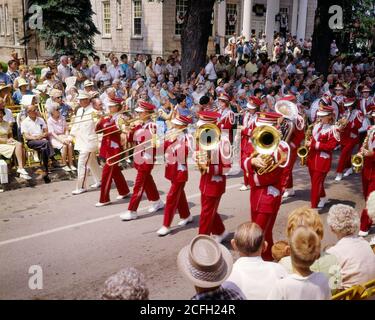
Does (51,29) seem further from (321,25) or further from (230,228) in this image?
(230,228)

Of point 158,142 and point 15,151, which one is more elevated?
point 158,142

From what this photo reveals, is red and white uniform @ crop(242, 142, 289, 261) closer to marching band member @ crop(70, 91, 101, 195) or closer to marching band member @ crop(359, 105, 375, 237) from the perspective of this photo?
marching band member @ crop(359, 105, 375, 237)

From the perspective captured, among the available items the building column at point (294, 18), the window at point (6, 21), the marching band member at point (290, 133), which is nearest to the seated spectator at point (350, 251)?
the marching band member at point (290, 133)

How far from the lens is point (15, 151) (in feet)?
33.4

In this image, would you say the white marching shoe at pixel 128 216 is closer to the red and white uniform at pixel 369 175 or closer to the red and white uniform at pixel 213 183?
the red and white uniform at pixel 213 183

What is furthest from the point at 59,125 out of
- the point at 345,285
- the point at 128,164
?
the point at 345,285

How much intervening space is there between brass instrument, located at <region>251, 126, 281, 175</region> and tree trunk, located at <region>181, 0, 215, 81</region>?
1058 centimetres

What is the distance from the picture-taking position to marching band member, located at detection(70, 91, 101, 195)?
936 cm

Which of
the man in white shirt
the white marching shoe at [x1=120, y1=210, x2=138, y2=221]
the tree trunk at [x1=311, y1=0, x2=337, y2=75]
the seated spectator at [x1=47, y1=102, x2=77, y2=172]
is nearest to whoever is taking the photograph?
the white marching shoe at [x1=120, y1=210, x2=138, y2=221]

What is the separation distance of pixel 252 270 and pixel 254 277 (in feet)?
0.19

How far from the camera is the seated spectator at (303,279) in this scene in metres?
3.36

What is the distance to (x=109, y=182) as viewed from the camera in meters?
8.67

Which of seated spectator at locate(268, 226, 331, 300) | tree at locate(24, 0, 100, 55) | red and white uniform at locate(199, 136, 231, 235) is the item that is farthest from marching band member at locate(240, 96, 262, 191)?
tree at locate(24, 0, 100, 55)

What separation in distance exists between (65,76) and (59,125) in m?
5.73
